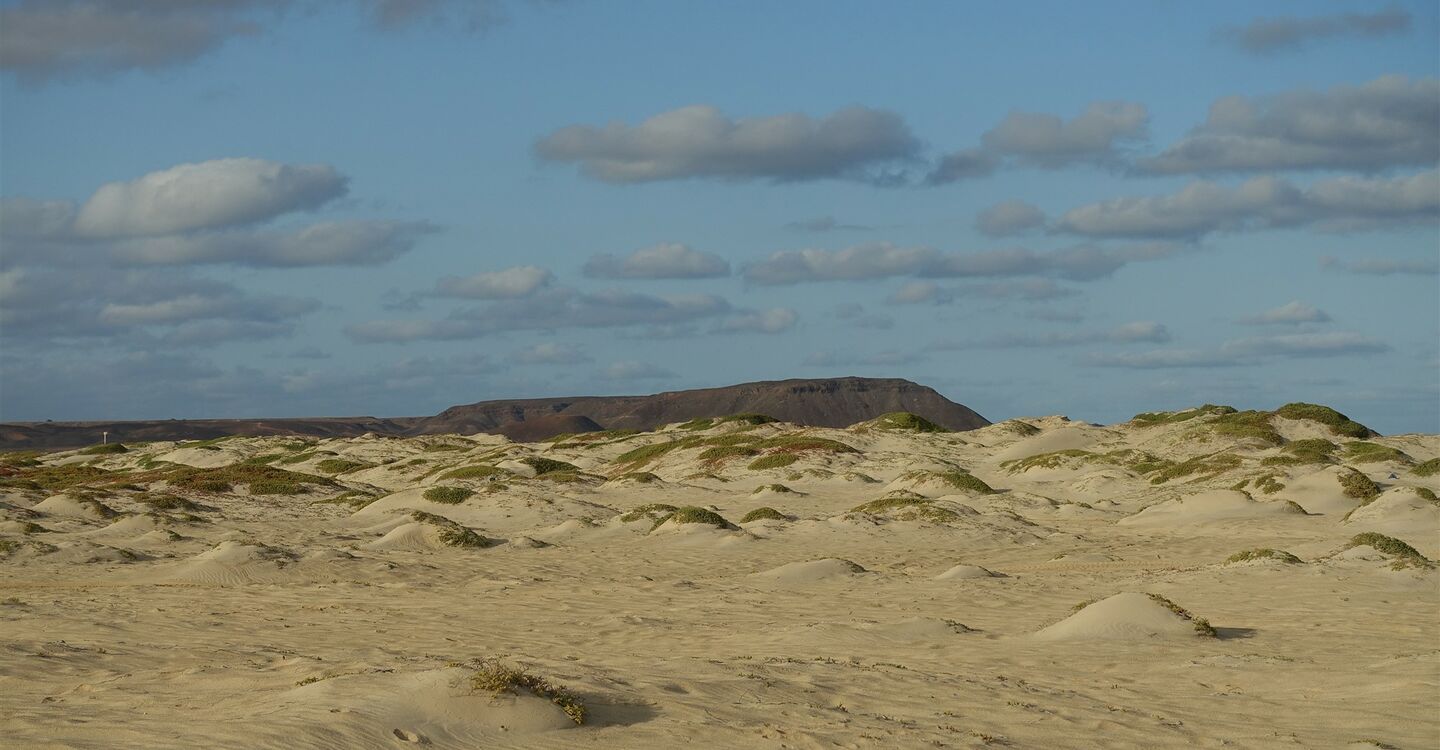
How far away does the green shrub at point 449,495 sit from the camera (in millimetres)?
38125

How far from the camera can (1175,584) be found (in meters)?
21.9

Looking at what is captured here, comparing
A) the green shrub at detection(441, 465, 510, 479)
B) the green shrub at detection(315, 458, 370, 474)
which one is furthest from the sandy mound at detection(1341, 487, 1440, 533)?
the green shrub at detection(315, 458, 370, 474)

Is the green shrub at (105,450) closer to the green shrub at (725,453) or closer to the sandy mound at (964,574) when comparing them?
the green shrub at (725,453)

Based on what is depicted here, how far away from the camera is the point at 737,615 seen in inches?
758

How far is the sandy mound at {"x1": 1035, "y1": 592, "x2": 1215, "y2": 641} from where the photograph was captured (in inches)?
637

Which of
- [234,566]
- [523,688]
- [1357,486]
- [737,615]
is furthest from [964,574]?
[1357,486]

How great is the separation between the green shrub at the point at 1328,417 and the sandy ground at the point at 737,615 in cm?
1450

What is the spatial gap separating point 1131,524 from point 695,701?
2591 cm

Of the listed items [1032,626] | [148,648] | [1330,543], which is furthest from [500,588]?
[1330,543]

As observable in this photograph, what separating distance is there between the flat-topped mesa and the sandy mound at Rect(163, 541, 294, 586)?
110 m

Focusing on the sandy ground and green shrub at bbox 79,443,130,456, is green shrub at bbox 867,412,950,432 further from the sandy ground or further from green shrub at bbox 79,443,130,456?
green shrub at bbox 79,443,130,456

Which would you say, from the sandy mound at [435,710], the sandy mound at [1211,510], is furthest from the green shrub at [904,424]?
the sandy mound at [435,710]

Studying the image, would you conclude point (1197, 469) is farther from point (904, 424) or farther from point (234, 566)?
point (234, 566)

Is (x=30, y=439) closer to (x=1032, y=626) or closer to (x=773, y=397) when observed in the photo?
(x=773, y=397)
